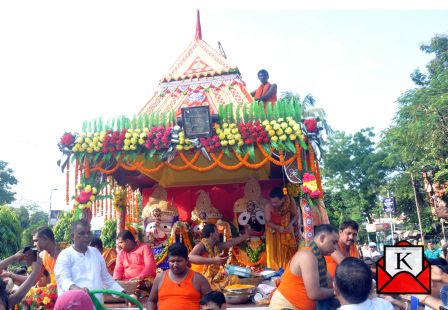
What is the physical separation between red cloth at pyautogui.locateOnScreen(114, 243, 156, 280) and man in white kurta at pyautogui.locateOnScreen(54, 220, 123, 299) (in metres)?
1.67

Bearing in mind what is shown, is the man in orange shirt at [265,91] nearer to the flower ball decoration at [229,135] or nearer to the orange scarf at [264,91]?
the orange scarf at [264,91]

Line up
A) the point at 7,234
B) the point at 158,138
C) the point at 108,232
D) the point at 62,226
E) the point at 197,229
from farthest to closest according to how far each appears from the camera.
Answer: the point at 62,226, the point at 108,232, the point at 7,234, the point at 197,229, the point at 158,138

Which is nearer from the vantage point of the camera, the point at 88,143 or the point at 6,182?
the point at 88,143

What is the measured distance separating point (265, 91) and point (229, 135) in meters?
2.04

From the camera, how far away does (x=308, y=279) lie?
11.1ft

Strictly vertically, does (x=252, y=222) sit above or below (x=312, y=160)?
below

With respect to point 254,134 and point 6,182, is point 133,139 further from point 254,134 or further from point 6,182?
point 6,182

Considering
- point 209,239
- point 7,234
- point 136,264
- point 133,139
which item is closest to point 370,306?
point 209,239

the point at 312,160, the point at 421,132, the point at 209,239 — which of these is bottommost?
the point at 209,239

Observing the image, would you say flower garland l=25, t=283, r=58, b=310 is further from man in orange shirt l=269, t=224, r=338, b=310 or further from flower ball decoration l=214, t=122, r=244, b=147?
flower ball decoration l=214, t=122, r=244, b=147

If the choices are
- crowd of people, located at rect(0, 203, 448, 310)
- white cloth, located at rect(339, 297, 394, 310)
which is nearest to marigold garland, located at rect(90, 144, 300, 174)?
crowd of people, located at rect(0, 203, 448, 310)

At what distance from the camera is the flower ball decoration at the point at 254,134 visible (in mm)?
7200

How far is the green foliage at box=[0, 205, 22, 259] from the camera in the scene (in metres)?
20.4

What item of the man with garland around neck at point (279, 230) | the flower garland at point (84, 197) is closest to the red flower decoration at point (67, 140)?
the flower garland at point (84, 197)
